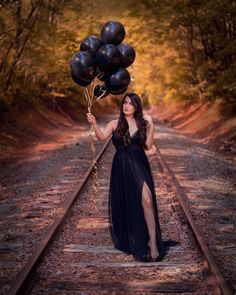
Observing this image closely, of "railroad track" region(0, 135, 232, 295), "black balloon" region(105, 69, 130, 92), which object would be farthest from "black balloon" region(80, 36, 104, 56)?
"railroad track" region(0, 135, 232, 295)

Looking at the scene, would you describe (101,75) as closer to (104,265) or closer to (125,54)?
(125,54)

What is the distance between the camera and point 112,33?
6.51 meters

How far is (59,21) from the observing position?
25844mm

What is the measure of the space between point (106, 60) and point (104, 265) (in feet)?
8.23

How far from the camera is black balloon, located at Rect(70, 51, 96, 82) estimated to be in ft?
20.8

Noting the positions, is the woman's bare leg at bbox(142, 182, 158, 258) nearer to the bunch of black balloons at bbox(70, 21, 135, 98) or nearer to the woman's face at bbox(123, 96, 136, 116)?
the woman's face at bbox(123, 96, 136, 116)

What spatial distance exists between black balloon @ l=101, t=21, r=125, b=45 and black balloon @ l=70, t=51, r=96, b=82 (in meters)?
0.36

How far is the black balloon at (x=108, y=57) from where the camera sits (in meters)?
6.25

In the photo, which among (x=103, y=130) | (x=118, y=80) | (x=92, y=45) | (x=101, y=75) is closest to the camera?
(x=103, y=130)

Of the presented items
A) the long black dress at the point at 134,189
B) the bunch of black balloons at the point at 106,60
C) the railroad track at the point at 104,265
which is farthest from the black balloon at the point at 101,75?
the railroad track at the point at 104,265

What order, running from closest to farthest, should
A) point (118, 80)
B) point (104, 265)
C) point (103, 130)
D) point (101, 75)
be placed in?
point (104, 265) < point (103, 130) < point (118, 80) < point (101, 75)

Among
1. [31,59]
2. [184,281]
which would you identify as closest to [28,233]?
[184,281]

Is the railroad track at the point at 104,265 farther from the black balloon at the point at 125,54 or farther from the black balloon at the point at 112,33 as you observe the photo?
the black balloon at the point at 112,33

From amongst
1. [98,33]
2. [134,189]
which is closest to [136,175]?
[134,189]
